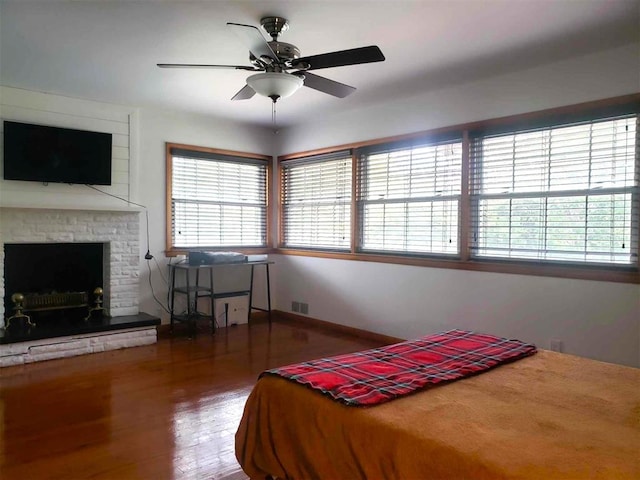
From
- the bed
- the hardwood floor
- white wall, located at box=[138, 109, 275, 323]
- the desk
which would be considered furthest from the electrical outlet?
the bed

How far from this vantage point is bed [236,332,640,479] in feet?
4.34

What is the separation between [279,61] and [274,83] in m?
0.20

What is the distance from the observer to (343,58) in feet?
8.58

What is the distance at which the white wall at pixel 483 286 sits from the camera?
129 inches

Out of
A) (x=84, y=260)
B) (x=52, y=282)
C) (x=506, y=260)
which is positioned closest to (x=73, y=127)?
(x=84, y=260)

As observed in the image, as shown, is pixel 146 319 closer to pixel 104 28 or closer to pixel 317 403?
pixel 104 28

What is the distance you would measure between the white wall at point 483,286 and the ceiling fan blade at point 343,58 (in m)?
1.81

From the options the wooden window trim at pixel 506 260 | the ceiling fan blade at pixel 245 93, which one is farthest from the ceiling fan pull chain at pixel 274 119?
the ceiling fan blade at pixel 245 93

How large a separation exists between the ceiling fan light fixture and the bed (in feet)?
5.58

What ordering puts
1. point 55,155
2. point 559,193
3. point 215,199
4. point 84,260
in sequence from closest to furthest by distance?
point 559,193 < point 55,155 < point 84,260 < point 215,199

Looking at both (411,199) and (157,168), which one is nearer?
(411,199)

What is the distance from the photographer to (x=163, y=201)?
5.21 metres

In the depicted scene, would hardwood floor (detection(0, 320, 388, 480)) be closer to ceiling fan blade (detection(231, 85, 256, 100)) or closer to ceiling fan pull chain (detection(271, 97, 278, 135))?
ceiling fan blade (detection(231, 85, 256, 100))

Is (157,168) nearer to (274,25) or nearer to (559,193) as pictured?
(274,25)
